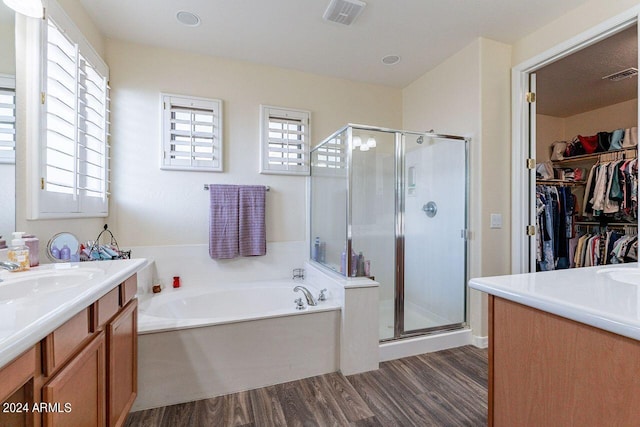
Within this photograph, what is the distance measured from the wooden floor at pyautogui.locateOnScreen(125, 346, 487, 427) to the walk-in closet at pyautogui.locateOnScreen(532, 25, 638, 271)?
72.5 inches

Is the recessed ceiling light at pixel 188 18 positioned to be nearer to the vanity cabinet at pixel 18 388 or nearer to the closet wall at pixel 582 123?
the vanity cabinet at pixel 18 388

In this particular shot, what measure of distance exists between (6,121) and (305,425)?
209 cm

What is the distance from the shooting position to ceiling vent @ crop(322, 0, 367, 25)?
1968 mm

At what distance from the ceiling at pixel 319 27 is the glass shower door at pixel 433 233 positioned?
823 mm

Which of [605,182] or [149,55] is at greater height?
[149,55]

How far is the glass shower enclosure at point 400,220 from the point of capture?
238 cm

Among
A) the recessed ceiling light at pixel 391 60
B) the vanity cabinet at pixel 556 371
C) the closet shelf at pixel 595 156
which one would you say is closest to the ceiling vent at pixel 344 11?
the recessed ceiling light at pixel 391 60

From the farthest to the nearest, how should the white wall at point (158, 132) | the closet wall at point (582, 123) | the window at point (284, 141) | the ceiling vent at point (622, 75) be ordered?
the closet wall at point (582, 123)
the window at point (284, 141)
the ceiling vent at point (622, 75)
the white wall at point (158, 132)

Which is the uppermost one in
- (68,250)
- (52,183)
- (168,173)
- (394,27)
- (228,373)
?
(394,27)

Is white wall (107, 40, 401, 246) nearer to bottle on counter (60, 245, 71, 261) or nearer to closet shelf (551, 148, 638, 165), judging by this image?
bottle on counter (60, 245, 71, 261)

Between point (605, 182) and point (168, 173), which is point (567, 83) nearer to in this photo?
point (605, 182)

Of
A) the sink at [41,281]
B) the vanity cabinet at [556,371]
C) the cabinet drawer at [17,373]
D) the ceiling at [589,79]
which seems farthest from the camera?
the ceiling at [589,79]

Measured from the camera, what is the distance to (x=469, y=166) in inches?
99.9

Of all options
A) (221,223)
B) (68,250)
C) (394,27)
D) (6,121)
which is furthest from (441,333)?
(6,121)
